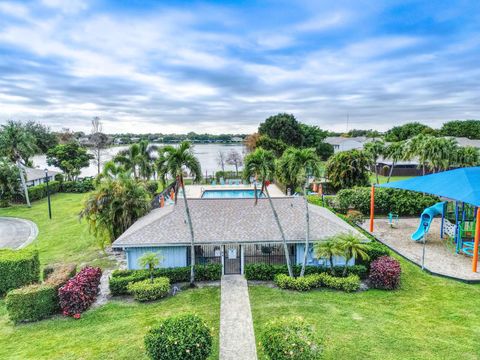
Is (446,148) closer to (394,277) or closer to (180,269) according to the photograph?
(394,277)

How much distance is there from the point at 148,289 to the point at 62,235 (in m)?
14.5

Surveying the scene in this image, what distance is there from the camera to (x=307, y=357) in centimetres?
797

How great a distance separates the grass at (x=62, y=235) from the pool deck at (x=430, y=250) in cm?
1714

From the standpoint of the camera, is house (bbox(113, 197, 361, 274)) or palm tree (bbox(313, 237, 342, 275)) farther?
house (bbox(113, 197, 361, 274))

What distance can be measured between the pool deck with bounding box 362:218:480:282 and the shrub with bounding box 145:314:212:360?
12572 mm

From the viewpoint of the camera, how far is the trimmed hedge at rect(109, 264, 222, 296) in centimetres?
1438

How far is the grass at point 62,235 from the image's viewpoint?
19.7 meters

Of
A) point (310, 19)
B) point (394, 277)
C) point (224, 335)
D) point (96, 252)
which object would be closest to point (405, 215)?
point (394, 277)

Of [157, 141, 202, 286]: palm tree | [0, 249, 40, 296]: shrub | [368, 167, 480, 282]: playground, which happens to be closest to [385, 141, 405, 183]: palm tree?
[368, 167, 480, 282]: playground

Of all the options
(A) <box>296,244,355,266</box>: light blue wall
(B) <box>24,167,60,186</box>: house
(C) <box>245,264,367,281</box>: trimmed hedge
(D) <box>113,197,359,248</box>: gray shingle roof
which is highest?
(B) <box>24,167,60,186</box>: house

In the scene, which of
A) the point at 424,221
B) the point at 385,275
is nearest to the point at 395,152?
the point at 424,221

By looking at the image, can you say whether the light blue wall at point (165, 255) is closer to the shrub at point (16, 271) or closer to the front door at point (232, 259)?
the front door at point (232, 259)

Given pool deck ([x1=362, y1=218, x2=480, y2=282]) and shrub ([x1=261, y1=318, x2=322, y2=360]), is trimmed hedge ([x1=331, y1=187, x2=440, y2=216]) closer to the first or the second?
pool deck ([x1=362, y1=218, x2=480, y2=282])

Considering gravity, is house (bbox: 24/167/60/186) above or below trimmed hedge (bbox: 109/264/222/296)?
above
